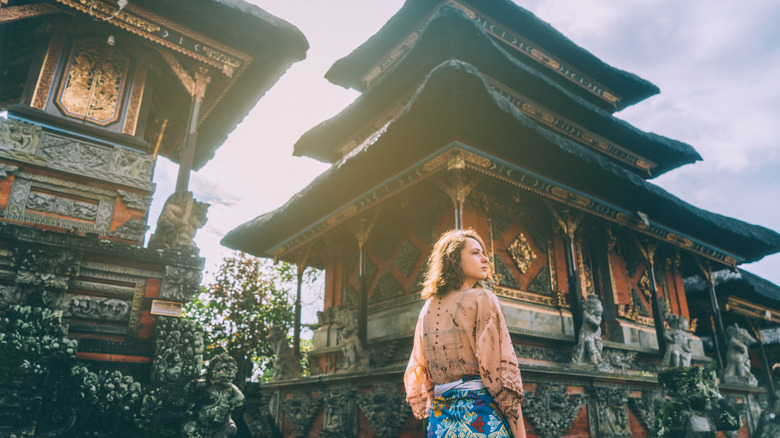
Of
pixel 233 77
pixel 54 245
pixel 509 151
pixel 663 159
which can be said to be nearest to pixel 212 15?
pixel 233 77

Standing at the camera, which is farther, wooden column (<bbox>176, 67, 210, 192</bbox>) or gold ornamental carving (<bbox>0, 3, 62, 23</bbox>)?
wooden column (<bbox>176, 67, 210, 192</bbox>)

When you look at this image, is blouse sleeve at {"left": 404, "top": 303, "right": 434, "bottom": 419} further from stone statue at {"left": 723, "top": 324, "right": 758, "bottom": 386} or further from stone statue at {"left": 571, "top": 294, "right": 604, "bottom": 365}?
stone statue at {"left": 723, "top": 324, "right": 758, "bottom": 386}

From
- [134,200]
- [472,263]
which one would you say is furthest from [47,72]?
[472,263]

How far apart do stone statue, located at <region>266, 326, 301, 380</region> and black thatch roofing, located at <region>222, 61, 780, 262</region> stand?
2.62 m

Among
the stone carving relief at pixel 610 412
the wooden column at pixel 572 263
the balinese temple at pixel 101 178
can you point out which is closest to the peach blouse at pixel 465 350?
the balinese temple at pixel 101 178

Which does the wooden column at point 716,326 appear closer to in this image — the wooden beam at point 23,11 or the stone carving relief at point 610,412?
the stone carving relief at point 610,412

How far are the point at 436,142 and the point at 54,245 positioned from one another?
5662mm

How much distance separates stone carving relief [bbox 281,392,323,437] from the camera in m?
10.4

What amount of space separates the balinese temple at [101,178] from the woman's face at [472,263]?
377 cm

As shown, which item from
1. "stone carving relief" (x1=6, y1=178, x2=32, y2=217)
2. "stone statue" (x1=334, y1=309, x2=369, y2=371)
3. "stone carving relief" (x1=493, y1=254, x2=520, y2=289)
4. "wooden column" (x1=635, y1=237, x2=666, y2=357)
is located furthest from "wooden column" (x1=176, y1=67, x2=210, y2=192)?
"wooden column" (x1=635, y1=237, x2=666, y2=357)

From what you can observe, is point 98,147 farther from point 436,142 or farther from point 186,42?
point 436,142

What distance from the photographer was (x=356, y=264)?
40.4ft

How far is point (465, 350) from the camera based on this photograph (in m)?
2.43

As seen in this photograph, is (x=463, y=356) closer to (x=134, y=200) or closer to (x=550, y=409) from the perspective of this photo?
(x=134, y=200)
